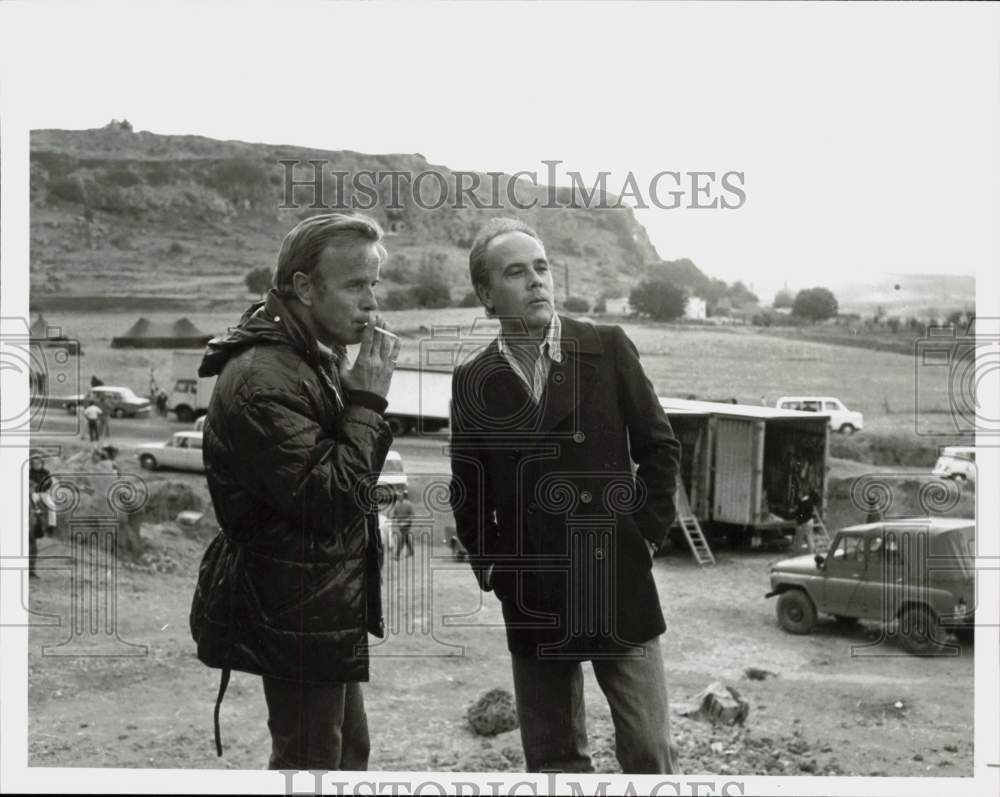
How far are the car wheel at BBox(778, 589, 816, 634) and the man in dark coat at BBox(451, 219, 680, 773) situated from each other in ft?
2.72

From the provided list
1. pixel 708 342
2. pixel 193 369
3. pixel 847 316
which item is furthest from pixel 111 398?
pixel 847 316

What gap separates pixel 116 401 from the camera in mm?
4684

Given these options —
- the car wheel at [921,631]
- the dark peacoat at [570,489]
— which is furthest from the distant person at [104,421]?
the car wheel at [921,631]

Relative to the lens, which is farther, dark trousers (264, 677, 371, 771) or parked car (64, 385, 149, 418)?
parked car (64, 385, 149, 418)

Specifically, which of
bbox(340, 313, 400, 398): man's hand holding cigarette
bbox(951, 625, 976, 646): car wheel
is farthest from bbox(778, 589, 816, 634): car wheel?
bbox(340, 313, 400, 398): man's hand holding cigarette

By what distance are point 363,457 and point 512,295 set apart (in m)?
0.94

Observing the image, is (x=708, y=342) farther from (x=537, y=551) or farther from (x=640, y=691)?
(x=640, y=691)

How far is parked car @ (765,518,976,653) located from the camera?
14.1ft

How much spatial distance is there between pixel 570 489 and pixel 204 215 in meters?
1.83

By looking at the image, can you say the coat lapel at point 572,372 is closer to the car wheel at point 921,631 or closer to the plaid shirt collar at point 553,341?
the plaid shirt collar at point 553,341

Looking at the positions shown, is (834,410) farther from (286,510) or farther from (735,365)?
(286,510)

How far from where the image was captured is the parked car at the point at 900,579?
4312 mm

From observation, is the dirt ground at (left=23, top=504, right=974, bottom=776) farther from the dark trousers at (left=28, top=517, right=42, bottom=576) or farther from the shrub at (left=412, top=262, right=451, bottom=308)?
the shrub at (left=412, top=262, right=451, bottom=308)

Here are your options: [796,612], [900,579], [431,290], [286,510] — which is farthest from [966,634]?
[286,510]
